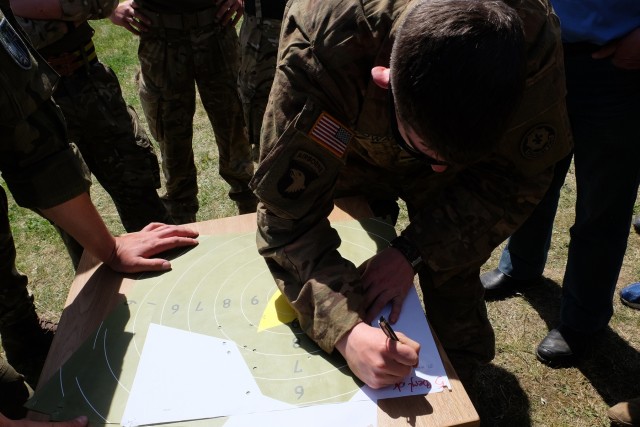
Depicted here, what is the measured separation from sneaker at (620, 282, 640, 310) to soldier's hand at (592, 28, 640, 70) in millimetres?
1297

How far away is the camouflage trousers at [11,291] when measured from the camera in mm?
2215

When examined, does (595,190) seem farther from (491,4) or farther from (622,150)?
(491,4)

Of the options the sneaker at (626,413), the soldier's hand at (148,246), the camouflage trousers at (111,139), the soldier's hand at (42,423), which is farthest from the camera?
the camouflage trousers at (111,139)

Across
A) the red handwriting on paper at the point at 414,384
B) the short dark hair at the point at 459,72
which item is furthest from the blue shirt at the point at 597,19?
the red handwriting on paper at the point at 414,384

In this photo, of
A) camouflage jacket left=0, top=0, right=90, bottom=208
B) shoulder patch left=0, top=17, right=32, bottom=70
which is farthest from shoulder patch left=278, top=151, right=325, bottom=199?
shoulder patch left=0, top=17, right=32, bottom=70

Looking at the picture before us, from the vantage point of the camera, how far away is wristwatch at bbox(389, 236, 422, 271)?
1.62 m

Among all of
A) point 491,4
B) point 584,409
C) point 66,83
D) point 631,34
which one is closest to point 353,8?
point 491,4

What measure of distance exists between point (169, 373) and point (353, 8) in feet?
3.34

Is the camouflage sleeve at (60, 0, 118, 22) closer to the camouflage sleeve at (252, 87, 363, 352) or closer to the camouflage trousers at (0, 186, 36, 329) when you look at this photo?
the camouflage trousers at (0, 186, 36, 329)

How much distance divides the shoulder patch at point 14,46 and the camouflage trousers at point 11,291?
2.66 ft

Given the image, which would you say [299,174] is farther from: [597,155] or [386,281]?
[597,155]

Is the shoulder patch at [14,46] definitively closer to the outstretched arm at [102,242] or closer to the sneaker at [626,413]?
the outstretched arm at [102,242]

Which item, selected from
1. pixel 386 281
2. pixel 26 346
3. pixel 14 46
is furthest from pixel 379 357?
pixel 26 346

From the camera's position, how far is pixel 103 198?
3.95 meters
